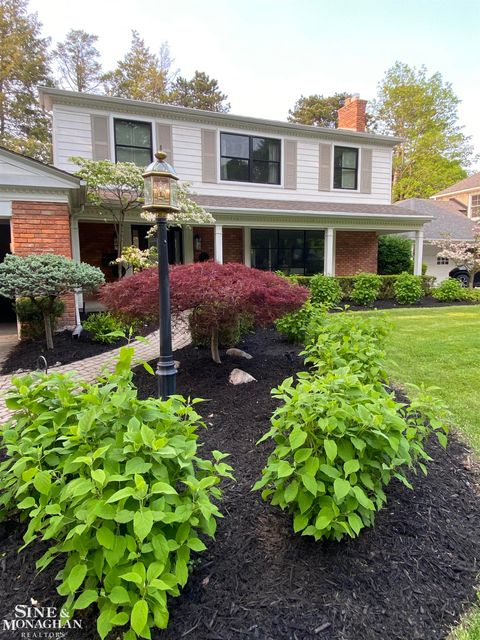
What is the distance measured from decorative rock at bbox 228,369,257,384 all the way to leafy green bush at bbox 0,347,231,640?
245cm

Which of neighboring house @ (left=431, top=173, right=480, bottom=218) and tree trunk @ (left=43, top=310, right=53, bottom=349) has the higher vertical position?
neighboring house @ (left=431, top=173, right=480, bottom=218)

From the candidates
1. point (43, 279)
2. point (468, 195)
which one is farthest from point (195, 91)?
point (43, 279)

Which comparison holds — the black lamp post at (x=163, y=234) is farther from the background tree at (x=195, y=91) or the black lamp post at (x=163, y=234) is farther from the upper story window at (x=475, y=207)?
the upper story window at (x=475, y=207)

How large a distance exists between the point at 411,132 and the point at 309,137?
21.5 m

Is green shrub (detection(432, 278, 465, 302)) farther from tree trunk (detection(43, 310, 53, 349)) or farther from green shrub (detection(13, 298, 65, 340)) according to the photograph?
tree trunk (detection(43, 310, 53, 349))

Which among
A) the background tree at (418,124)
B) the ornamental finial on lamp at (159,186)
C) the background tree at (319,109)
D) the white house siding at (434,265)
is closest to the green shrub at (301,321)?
the ornamental finial on lamp at (159,186)

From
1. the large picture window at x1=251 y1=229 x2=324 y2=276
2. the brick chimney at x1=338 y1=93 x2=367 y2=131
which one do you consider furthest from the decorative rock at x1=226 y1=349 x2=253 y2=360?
the brick chimney at x1=338 y1=93 x2=367 y2=131

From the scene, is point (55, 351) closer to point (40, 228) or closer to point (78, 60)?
point (40, 228)

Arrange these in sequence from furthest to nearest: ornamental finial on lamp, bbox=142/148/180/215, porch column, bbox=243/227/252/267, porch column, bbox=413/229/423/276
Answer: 1. porch column, bbox=413/229/423/276
2. porch column, bbox=243/227/252/267
3. ornamental finial on lamp, bbox=142/148/180/215

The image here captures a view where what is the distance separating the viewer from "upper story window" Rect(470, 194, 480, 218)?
985 inches

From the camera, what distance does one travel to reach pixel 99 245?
468 inches

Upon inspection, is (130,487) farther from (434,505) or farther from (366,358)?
(366,358)

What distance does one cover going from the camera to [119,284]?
4.75m

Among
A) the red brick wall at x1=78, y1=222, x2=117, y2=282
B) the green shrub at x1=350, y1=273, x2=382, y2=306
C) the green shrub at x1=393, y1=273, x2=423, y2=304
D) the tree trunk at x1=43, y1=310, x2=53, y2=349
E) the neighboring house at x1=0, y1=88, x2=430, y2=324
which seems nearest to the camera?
the tree trunk at x1=43, y1=310, x2=53, y2=349
